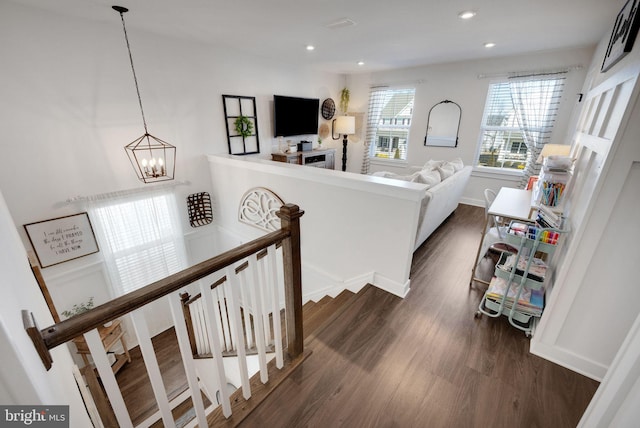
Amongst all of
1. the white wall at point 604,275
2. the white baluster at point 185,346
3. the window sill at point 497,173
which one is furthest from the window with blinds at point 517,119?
the white baluster at point 185,346

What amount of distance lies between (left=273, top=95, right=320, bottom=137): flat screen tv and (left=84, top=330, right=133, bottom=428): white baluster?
4.48m

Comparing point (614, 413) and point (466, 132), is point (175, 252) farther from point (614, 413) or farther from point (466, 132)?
point (466, 132)

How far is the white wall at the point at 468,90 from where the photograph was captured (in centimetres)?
384

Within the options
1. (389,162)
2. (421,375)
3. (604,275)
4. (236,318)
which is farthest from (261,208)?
(389,162)

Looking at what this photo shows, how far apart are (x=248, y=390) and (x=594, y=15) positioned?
4.40 meters

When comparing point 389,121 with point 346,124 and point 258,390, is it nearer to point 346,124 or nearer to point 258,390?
point 346,124

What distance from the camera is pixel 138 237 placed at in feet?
11.5

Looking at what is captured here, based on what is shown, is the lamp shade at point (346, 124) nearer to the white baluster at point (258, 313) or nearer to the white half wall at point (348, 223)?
the white half wall at point (348, 223)

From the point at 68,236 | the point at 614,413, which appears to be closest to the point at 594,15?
the point at 614,413

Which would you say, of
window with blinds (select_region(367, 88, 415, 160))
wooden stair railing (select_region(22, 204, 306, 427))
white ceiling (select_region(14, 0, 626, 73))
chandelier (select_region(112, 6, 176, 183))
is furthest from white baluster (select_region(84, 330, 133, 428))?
window with blinds (select_region(367, 88, 415, 160))

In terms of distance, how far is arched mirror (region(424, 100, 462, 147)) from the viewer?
488cm

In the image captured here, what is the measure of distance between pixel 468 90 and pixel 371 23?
9.34ft

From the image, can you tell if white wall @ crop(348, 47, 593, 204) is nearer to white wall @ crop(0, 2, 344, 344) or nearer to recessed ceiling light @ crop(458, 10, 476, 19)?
recessed ceiling light @ crop(458, 10, 476, 19)

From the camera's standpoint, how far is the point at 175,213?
3.82 m
